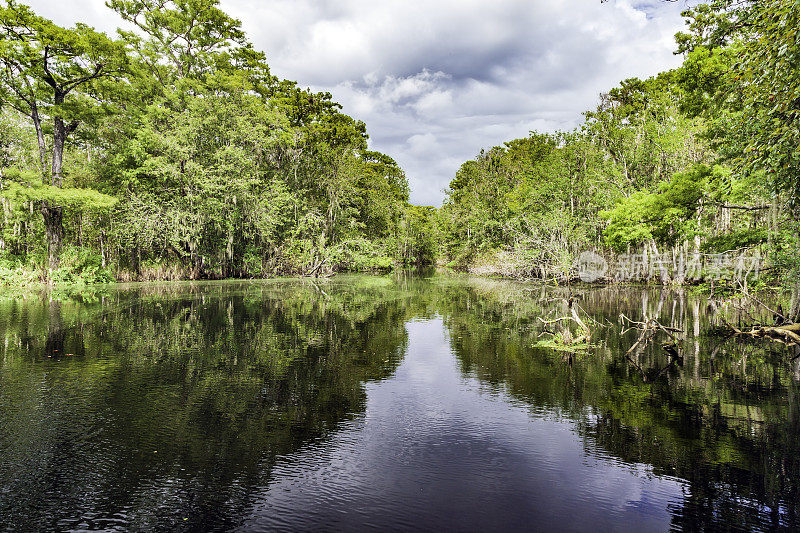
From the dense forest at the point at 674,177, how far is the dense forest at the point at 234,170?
0.22 m

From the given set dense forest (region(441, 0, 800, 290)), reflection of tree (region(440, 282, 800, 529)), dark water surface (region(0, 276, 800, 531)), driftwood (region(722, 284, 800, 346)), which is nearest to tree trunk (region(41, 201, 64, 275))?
dark water surface (region(0, 276, 800, 531))

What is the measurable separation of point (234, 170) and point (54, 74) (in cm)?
1263

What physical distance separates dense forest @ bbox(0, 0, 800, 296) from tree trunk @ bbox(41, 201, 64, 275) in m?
0.12

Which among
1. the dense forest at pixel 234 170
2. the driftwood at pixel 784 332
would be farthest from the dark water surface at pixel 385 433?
the dense forest at pixel 234 170

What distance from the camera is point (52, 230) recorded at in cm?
3066

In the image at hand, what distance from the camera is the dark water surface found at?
17.1 feet

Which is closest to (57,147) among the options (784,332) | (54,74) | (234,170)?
(54,74)

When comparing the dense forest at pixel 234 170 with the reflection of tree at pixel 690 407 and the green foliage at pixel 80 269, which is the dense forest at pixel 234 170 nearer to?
the green foliage at pixel 80 269

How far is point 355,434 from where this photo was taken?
293 inches

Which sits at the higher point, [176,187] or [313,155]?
[313,155]

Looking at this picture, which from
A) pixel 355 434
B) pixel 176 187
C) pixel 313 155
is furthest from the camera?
pixel 313 155

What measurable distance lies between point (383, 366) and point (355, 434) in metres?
A: 4.68

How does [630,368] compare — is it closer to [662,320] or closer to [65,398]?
[662,320]

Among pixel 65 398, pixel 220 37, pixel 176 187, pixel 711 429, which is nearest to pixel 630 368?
pixel 711 429
